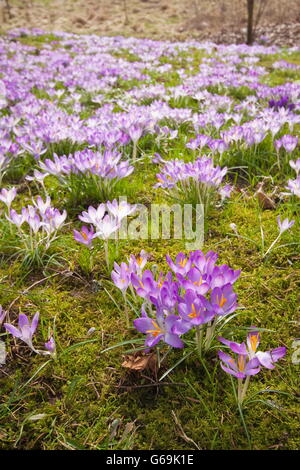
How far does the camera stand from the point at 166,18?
2416cm

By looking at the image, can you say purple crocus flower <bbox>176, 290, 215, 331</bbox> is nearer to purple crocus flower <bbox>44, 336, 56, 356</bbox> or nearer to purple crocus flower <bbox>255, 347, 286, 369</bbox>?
purple crocus flower <bbox>255, 347, 286, 369</bbox>

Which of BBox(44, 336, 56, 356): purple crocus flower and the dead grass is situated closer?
BBox(44, 336, 56, 356): purple crocus flower

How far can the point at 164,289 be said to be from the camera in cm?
128

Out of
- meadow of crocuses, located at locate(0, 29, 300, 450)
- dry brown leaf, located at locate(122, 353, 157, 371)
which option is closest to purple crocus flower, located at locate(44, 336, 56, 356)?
meadow of crocuses, located at locate(0, 29, 300, 450)

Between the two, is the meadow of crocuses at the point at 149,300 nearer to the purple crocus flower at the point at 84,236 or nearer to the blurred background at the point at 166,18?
the purple crocus flower at the point at 84,236

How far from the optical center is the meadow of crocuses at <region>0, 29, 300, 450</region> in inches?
48.8

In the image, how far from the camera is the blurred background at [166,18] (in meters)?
14.8

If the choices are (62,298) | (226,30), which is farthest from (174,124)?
(226,30)

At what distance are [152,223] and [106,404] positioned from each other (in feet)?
4.30

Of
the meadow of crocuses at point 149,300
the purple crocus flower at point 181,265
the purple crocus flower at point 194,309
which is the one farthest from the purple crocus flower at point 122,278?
the purple crocus flower at point 194,309

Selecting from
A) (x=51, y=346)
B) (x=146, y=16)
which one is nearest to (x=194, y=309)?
(x=51, y=346)

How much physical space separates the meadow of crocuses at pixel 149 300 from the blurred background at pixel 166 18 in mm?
9856

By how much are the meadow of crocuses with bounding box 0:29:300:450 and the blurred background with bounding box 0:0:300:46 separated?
32.3 feet
